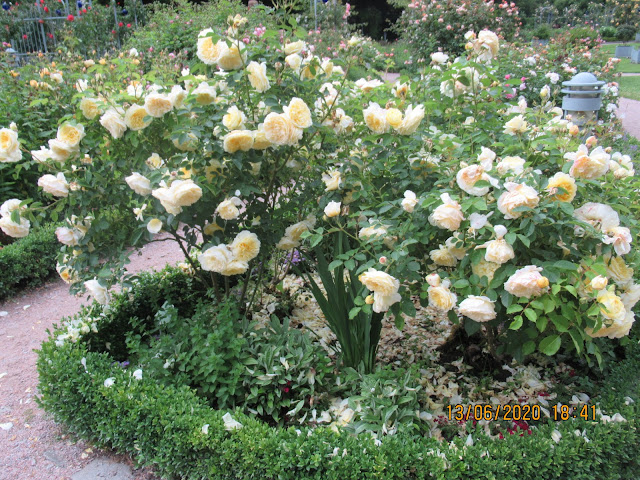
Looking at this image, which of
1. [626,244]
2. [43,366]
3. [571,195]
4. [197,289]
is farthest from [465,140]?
[43,366]

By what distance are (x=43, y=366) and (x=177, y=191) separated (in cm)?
110

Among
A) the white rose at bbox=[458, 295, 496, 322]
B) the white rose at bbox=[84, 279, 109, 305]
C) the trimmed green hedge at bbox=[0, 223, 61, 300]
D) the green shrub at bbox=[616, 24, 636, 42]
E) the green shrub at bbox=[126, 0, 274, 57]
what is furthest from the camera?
the green shrub at bbox=[616, 24, 636, 42]

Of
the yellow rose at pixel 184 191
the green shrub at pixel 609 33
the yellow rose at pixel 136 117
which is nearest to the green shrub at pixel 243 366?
the yellow rose at pixel 184 191

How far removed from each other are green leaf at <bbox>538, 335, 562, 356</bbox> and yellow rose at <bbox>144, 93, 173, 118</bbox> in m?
1.56

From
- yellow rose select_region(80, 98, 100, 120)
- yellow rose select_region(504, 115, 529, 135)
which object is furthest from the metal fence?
yellow rose select_region(504, 115, 529, 135)

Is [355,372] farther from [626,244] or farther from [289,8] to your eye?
[289,8]

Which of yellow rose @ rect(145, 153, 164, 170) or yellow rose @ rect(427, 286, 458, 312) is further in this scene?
yellow rose @ rect(145, 153, 164, 170)

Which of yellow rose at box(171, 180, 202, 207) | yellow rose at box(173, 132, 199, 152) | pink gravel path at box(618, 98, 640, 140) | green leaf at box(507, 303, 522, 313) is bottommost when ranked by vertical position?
pink gravel path at box(618, 98, 640, 140)

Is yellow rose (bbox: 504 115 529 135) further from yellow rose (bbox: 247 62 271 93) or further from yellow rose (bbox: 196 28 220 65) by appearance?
yellow rose (bbox: 196 28 220 65)

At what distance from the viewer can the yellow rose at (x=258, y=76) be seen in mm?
1905

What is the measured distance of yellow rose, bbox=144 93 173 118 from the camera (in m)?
1.90

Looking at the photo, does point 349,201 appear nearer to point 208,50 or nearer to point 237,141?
point 237,141

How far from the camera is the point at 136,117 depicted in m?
1.97

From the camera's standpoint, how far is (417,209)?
1849 mm
